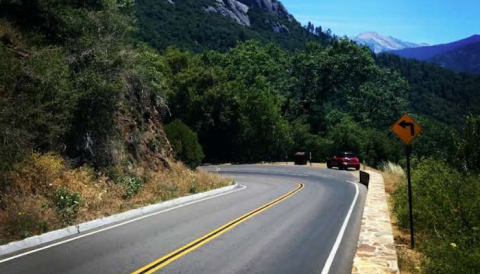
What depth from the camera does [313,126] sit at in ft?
239

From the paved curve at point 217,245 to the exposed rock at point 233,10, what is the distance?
5975 inches

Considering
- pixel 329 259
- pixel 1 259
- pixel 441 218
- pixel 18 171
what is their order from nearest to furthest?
1. pixel 1 259
2. pixel 329 259
3. pixel 441 218
4. pixel 18 171

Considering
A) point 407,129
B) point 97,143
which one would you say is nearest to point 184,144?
point 97,143

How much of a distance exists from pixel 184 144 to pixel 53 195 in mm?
17000

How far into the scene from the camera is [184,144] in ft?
97.6

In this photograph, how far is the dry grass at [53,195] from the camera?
1070 cm

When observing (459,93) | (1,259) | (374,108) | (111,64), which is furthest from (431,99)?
(1,259)

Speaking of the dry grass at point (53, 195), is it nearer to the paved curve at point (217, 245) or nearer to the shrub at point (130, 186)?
the shrub at point (130, 186)

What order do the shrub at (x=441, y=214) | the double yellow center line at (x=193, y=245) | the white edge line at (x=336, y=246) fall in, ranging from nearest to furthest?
the shrub at (x=441, y=214) → the double yellow center line at (x=193, y=245) → the white edge line at (x=336, y=246)

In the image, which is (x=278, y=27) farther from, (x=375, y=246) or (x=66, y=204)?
(x=375, y=246)

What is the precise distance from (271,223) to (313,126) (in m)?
60.5

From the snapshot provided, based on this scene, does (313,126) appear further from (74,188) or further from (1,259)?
(1,259)

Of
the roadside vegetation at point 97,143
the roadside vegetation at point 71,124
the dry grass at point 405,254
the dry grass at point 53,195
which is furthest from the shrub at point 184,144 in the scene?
the dry grass at point 405,254

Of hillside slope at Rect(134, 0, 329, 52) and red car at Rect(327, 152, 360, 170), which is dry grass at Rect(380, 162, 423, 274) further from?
hillside slope at Rect(134, 0, 329, 52)
